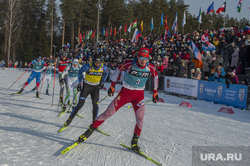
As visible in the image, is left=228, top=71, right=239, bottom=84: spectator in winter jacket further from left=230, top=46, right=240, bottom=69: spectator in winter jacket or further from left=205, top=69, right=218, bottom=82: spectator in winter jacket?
left=230, top=46, right=240, bottom=69: spectator in winter jacket

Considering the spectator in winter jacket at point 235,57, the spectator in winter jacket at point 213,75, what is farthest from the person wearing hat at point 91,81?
the spectator in winter jacket at point 235,57

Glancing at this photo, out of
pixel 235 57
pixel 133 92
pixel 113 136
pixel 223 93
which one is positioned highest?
pixel 235 57

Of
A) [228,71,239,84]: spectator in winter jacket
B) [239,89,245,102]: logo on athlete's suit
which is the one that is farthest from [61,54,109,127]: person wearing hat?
[228,71,239,84]: spectator in winter jacket

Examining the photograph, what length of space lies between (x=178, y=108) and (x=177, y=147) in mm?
5694

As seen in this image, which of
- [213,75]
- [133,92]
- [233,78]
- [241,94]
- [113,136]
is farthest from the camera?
[213,75]

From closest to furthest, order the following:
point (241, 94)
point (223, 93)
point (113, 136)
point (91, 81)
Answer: point (113, 136)
point (91, 81)
point (241, 94)
point (223, 93)

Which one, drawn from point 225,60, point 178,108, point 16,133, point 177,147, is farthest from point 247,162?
point 225,60

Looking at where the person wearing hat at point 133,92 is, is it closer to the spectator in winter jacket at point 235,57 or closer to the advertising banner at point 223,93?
the advertising banner at point 223,93

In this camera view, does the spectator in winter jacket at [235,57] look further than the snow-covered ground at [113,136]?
Yes

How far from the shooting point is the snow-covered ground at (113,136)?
446 centimetres

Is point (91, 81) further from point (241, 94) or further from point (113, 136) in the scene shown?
point (241, 94)

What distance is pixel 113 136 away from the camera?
19.6 feet

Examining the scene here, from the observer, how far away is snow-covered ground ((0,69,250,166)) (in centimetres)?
446

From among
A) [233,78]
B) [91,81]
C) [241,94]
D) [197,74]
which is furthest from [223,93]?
[91,81]
